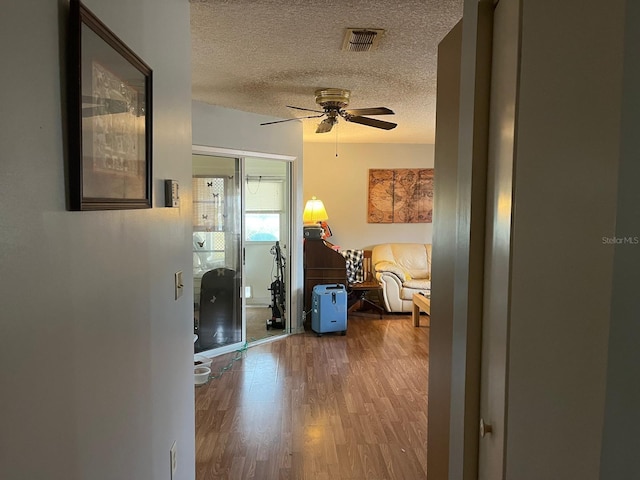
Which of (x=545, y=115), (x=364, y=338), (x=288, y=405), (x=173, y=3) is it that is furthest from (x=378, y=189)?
(x=545, y=115)

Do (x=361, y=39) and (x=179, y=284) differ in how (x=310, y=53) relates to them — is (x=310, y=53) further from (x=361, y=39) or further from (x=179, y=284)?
(x=179, y=284)

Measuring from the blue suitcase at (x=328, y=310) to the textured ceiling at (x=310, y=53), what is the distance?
2035mm

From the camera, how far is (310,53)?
278 cm

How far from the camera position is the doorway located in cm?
453

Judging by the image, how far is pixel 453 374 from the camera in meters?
1.58

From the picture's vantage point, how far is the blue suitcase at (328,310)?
5.16 meters

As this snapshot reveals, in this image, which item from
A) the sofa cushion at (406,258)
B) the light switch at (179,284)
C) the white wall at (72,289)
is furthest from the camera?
the sofa cushion at (406,258)

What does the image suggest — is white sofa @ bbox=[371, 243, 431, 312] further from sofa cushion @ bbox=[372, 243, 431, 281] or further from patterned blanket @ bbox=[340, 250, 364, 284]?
patterned blanket @ bbox=[340, 250, 364, 284]

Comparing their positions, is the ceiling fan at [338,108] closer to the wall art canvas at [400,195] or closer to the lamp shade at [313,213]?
the lamp shade at [313,213]

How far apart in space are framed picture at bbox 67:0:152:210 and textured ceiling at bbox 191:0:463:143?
959 mm

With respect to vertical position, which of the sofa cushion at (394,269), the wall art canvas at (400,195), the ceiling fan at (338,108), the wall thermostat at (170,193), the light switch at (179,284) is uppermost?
the ceiling fan at (338,108)

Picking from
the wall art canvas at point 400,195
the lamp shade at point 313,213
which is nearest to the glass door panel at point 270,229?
the lamp shade at point 313,213

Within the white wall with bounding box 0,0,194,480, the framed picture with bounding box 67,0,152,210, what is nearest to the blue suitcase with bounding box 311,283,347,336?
the white wall with bounding box 0,0,194,480

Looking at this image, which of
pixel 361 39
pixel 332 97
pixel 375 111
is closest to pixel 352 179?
pixel 332 97
